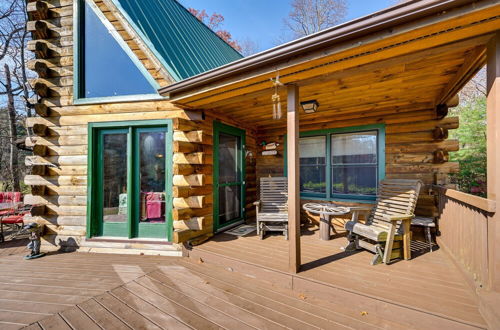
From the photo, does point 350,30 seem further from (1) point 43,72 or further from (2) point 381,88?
(1) point 43,72

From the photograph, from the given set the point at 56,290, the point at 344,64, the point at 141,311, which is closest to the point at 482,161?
the point at 344,64

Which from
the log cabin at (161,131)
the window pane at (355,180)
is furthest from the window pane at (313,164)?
the window pane at (355,180)

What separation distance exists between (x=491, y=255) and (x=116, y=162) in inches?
187

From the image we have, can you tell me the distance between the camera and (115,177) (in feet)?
12.3

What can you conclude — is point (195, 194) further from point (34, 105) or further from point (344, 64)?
point (34, 105)

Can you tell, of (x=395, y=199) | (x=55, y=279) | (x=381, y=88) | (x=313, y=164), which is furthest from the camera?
(x=313, y=164)

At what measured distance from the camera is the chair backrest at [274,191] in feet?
14.1

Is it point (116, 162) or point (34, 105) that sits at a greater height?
point (34, 105)

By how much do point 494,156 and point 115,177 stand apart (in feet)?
15.5

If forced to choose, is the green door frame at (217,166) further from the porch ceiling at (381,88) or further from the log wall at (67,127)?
the porch ceiling at (381,88)

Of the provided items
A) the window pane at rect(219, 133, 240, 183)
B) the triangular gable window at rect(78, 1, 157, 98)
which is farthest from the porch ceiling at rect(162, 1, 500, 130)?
the triangular gable window at rect(78, 1, 157, 98)

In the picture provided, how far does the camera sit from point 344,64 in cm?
217

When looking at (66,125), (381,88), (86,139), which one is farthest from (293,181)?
(66,125)

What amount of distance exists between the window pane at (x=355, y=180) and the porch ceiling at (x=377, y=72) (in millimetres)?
1040
